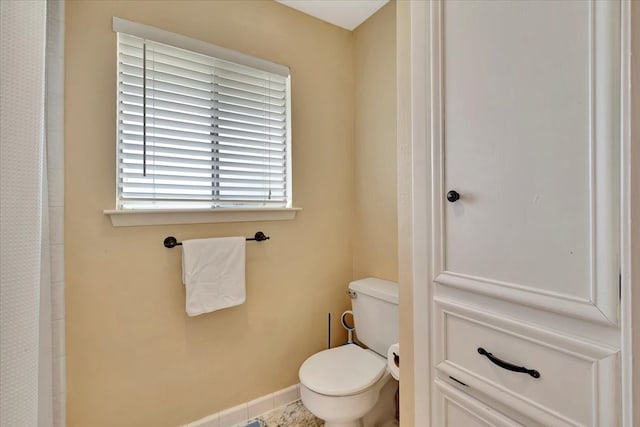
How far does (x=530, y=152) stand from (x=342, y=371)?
124 cm

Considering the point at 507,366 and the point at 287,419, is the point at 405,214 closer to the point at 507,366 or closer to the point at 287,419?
the point at 507,366

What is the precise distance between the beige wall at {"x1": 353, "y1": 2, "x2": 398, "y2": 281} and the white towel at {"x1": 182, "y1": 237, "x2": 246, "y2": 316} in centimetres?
80

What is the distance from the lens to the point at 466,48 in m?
0.73

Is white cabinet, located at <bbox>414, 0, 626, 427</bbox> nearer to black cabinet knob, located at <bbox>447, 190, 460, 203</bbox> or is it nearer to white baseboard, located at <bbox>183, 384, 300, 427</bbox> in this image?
black cabinet knob, located at <bbox>447, 190, 460, 203</bbox>

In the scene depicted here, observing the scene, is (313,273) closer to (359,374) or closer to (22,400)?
(359,374)

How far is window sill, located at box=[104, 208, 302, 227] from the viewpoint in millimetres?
1316

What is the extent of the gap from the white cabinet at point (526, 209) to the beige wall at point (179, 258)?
1042mm

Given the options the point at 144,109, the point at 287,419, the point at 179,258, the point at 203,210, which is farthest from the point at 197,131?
the point at 287,419

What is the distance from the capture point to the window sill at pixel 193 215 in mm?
1316

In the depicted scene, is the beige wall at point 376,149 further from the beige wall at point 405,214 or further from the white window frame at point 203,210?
the beige wall at point 405,214

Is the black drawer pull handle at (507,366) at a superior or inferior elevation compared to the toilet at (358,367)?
superior

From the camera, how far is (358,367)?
4.81 ft

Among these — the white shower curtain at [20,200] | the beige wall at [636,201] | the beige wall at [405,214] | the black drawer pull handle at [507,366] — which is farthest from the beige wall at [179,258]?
the beige wall at [636,201]

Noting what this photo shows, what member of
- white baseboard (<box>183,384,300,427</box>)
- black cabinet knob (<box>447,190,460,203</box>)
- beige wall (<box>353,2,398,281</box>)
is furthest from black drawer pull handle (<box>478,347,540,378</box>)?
white baseboard (<box>183,384,300,427</box>)
